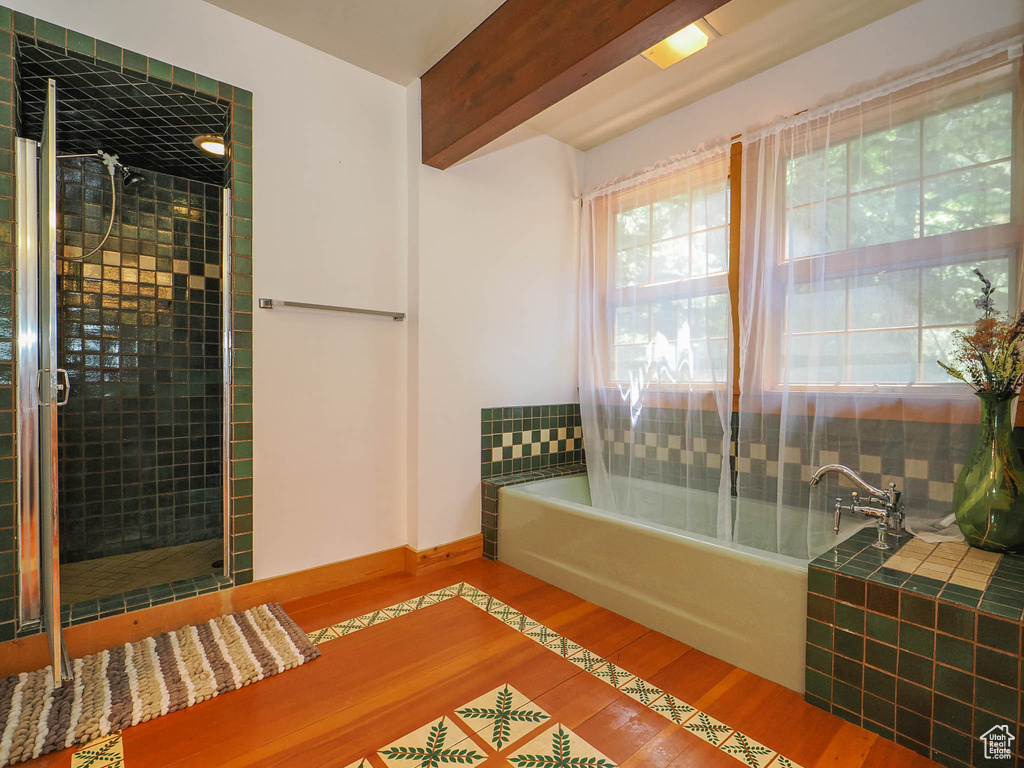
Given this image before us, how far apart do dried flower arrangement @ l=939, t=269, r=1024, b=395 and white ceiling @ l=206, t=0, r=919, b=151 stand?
3.91ft

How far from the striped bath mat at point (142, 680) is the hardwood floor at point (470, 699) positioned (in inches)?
1.8

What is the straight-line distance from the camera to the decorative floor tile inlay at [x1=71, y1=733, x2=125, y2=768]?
4.03ft

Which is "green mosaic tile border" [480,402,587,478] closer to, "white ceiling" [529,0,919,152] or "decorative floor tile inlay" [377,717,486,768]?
"decorative floor tile inlay" [377,717,486,768]

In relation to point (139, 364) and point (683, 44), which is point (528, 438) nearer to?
point (683, 44)

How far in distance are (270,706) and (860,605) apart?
5.48 ft

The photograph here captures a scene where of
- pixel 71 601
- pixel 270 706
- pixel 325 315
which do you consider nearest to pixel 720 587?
pixel 270 706

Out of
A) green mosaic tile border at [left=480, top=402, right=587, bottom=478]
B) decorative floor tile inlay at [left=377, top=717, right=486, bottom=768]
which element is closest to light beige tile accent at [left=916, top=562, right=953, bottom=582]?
decorative floor tile inlay at [left=377, top=717, right=486, bottom=768]

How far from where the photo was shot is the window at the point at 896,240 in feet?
5.32

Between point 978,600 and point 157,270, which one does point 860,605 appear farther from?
point 157,270

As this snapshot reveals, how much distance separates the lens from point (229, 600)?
6.46 feet

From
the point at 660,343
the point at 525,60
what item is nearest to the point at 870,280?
the point at 660,343

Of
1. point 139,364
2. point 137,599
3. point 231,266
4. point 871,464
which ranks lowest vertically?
point 137,599

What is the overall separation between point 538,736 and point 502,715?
128 mm

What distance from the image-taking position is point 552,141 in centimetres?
291
